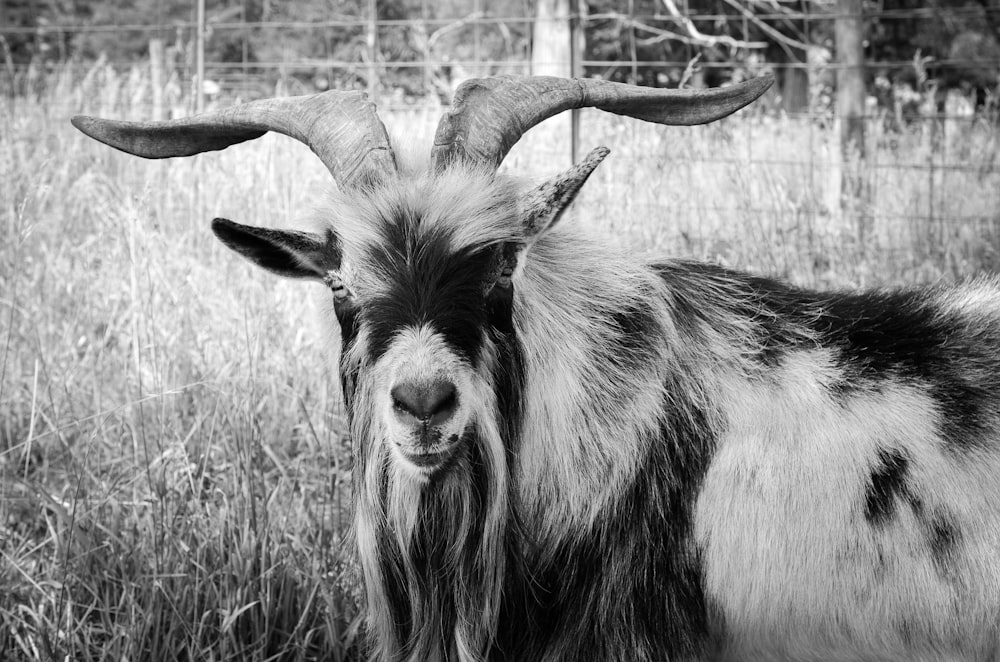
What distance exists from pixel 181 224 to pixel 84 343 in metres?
1.42

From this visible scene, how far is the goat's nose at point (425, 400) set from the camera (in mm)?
2527

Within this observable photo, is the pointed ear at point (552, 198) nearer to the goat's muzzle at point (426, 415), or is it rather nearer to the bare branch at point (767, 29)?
the goat's muzzle at point (426, 415)

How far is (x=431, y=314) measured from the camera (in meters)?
2.67

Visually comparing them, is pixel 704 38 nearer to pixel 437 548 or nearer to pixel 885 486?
pixel 885 486

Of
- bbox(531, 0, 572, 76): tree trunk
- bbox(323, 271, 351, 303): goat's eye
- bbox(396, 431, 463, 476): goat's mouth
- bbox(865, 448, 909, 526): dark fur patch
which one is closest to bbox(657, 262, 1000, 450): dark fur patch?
bbox(865, 448, 909, 526): dark fur patch

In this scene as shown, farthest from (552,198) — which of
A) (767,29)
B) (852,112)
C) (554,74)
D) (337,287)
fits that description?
(767,29)

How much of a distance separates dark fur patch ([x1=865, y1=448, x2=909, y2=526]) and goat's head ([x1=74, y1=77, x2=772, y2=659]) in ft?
3.36

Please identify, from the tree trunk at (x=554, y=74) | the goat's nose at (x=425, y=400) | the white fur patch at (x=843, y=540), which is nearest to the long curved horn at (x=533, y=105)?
the goat's nose at (x=425, y=400)

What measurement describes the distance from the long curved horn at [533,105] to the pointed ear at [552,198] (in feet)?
0.82

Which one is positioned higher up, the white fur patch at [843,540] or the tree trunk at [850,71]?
the tree trunk at [850,71]

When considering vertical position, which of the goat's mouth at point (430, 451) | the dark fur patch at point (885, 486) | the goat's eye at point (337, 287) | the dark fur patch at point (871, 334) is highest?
the goat's eye at point (337, 287)

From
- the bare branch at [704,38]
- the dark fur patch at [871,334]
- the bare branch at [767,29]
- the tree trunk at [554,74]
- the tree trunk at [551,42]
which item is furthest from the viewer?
the bare branch at [767,29]

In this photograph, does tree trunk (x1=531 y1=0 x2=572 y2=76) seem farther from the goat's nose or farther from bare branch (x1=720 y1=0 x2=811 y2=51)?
the goat's nose

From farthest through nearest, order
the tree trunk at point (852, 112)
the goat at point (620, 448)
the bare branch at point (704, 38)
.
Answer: the bare branch at point (704, 38) < the tree trunk at point (852, 112) < the goat at point (620, 448)
